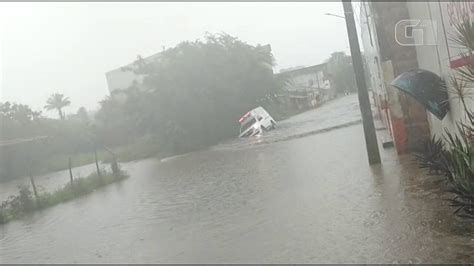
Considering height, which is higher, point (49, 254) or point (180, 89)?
point (180, 89)

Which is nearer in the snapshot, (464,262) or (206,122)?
(464,262)

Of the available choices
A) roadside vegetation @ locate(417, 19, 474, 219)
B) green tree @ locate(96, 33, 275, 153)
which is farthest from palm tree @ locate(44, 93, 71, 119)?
roadside vegetation @ locate(417, 19, 474, 219)

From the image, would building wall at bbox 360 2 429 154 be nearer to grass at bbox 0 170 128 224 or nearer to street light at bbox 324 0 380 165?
street light at bbox 324 0 380 165

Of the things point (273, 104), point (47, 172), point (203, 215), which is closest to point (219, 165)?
point (47, 172)

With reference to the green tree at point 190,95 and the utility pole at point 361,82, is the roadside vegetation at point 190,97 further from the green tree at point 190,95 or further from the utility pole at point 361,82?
the utility pole at point 361,82

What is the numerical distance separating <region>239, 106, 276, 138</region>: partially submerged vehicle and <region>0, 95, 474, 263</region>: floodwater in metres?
13.2

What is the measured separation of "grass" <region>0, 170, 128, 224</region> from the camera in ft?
42.8

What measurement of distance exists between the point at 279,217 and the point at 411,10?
18.8ft

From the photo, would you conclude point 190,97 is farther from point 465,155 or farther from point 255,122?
point 465,155

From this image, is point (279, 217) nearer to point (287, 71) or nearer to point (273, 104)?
point (273, 104)

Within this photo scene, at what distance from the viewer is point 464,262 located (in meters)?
4.33

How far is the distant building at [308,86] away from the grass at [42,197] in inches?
817

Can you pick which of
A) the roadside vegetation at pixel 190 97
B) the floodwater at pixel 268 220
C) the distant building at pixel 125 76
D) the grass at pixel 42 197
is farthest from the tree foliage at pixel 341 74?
the grass at pixel 42 197

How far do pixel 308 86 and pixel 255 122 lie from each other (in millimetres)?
10935
